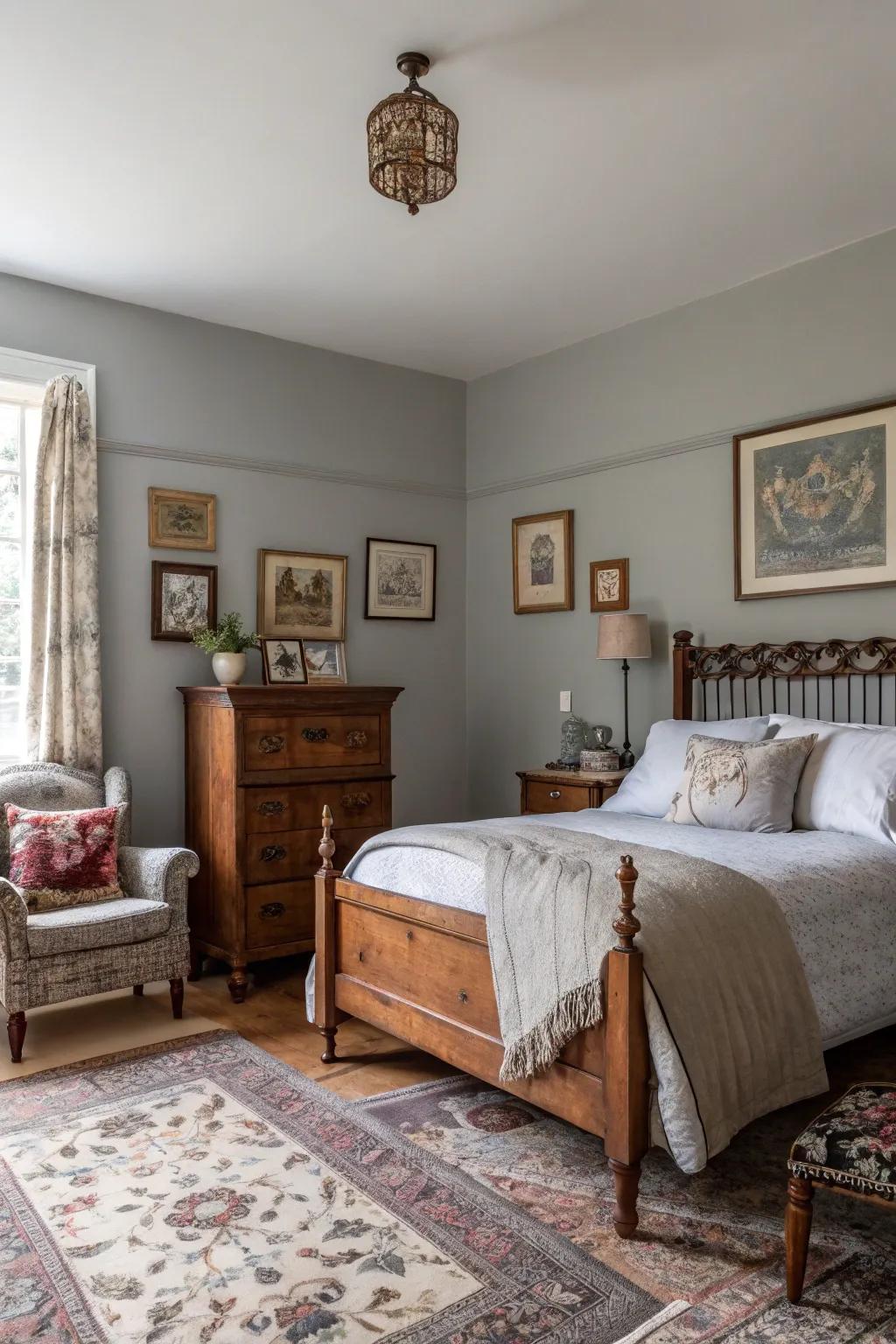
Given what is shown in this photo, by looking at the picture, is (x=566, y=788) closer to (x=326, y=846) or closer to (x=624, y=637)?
(x=624, y=637)

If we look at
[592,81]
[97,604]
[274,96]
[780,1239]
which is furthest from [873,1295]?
[97,604]

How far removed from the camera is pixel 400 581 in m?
5.61

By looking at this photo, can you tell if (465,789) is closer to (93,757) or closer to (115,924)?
(93,757)

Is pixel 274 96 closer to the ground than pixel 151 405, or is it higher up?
higher up

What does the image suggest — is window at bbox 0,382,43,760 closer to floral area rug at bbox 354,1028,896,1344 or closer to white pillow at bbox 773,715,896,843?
floral area rug at bbox 354,1028,896,1344

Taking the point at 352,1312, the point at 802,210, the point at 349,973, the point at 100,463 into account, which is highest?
the point at 802,210

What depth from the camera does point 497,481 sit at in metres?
5.72

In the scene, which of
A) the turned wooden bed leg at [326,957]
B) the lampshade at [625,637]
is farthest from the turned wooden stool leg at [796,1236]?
the lampshade at [625,637]

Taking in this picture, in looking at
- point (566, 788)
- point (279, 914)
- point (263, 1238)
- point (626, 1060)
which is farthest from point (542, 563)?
point (263, 1238)

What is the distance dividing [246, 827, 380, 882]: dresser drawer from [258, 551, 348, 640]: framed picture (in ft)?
3.72

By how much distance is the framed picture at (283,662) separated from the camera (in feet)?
15.9

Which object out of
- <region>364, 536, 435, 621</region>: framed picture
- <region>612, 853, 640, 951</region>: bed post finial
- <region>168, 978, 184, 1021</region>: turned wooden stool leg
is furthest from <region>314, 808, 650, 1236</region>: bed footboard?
<region>364, 536, 435, 621</region>: framed picture

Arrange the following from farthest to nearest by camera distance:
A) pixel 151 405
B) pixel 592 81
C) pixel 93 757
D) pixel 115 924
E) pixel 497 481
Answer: pixel 497 481, pixel 151 405, pixel 93 757, pixel 115 924, pixel 592 81

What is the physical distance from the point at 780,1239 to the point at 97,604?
3.59m
